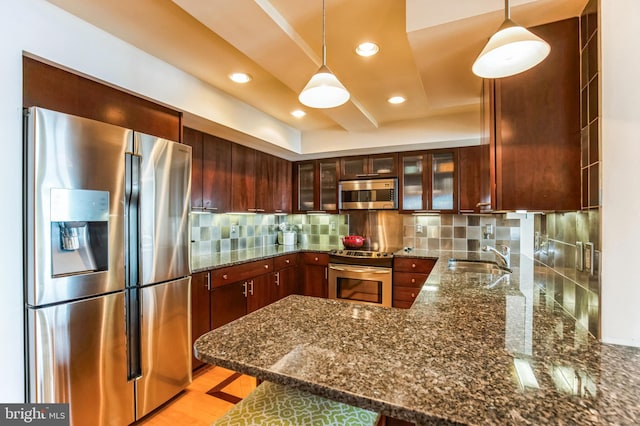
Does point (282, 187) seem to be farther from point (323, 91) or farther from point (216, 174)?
point (323, 91)

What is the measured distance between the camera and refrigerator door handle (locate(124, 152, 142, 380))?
1864 mm

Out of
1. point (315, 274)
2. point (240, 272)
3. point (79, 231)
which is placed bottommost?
point (315, 274)

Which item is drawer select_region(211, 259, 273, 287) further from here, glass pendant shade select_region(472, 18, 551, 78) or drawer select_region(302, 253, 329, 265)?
glass pendant shade select_region(472, 18, 551, 78)

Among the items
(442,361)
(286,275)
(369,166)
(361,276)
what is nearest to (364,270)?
(361,276)

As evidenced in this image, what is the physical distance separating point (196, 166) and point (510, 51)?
257cm

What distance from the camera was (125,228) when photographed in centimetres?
185

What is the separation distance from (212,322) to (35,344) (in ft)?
4.30

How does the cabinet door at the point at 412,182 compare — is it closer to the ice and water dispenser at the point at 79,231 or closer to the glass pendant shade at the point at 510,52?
the glass pendant shade at the point at 510,52

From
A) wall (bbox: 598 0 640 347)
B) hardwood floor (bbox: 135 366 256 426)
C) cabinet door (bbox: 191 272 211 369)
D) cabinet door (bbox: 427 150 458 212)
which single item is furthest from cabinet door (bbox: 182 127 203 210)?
wall (bbox: 598 0 640 347)

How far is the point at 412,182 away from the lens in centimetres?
385

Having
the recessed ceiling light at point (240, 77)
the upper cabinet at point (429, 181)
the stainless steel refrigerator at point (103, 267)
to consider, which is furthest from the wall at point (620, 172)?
the upper cabinet at point (429, 181)

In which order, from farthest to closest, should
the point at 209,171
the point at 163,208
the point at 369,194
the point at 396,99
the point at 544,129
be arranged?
the point at 369,194 < the point at 209,171 < the point at 396,99 < the point at 163,208 < the point at 544,129

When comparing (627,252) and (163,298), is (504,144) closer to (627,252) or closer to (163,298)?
(627,252)

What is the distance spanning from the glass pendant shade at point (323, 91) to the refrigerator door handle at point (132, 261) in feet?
3.89
